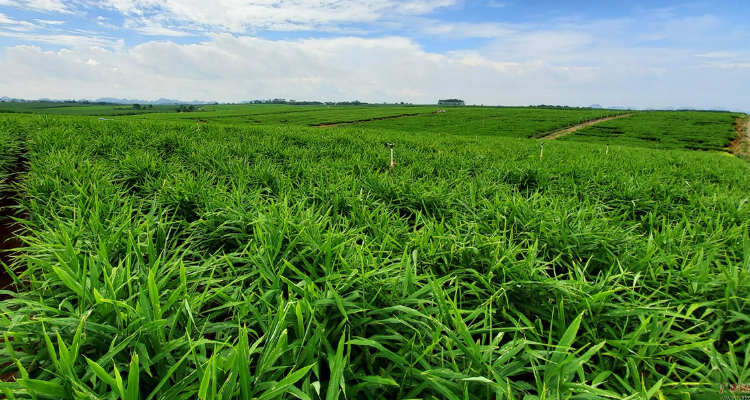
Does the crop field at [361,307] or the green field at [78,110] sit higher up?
the green field at [78,110]

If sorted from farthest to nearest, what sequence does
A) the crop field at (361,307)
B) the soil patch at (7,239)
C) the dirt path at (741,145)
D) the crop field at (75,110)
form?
the crop field at (75,110), the dirt path at (741,145), the soil patch at (7,239), the crop field at (361,307)

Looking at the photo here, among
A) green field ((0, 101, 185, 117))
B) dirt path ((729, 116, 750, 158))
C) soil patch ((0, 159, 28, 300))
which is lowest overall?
soil patch ((0, 159, 28, 300))

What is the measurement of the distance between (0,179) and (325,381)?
6742mm

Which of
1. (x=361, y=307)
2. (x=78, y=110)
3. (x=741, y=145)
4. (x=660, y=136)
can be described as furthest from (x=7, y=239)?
(x=78, y=110)

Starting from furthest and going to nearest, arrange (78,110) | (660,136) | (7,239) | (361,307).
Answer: (78,110)
(660,136)
(7,239)
(361,307)

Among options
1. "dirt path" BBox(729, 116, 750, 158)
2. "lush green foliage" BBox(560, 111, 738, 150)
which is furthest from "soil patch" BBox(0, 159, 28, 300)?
"dirt path" BBox(729, 116, 750, 158)

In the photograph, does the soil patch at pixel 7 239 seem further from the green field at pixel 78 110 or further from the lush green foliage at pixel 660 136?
the green field at pixel 78 110

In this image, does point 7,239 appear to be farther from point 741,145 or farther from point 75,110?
point 75,110

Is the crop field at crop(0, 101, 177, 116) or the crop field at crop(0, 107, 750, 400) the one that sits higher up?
the crop field at crop(0, 101, 177, 116)

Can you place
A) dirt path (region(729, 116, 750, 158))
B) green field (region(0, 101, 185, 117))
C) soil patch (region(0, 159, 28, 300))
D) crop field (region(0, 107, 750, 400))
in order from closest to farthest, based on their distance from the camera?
crop field (region(0, 107, 750, 400))
soil patch (region(0, 159, 28, 300))
dirt path (region(729, 116, 750, 158))
green field (region(0, 101, 185, 117))

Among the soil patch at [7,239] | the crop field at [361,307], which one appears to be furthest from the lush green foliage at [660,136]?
the soil patch at [7,239]

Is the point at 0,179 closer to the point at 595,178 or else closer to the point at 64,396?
the point at 64,396

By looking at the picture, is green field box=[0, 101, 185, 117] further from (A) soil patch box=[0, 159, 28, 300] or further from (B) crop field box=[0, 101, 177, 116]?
(A) soil patch box=[0, 159, 28, 300]

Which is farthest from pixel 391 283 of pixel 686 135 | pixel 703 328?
pixel 686 135
